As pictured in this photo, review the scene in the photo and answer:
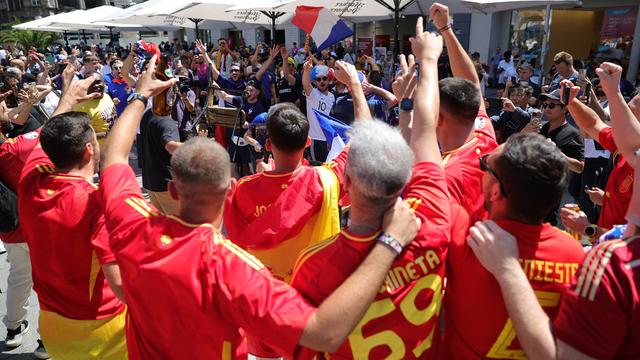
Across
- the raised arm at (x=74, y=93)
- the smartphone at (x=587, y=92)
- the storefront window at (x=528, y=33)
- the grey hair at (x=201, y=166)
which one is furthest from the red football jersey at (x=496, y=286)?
the storefront window at (x=528, y=33)

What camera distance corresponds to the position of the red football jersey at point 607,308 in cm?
124

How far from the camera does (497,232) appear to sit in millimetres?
1408

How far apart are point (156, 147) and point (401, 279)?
367cm

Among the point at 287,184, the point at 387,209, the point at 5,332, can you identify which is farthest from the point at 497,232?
the point at 5,332

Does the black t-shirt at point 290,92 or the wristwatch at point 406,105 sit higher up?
the wristwatch at point 406,105

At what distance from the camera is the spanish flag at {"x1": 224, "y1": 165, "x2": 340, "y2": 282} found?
2498 millimetres

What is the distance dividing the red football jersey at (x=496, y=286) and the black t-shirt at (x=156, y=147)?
344 cm

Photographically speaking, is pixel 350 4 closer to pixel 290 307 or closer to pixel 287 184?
pixel 287 184

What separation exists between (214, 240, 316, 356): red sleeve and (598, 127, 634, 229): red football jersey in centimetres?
242

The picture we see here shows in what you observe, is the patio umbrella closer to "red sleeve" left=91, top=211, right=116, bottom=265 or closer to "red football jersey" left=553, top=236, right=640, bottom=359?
"red sleeve" left=91, top=211, right=116, bottom=265

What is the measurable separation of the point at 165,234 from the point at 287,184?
42.3 inches

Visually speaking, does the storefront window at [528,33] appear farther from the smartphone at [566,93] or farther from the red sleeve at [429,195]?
the red sleeve at [429,195]

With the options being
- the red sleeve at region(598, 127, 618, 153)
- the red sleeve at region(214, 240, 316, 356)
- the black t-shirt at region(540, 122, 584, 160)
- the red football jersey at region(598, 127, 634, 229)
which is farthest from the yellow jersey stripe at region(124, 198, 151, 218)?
the black t-shirt at region(540, 122, 584, 160)

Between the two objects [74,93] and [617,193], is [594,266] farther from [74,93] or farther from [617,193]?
[74,93]
